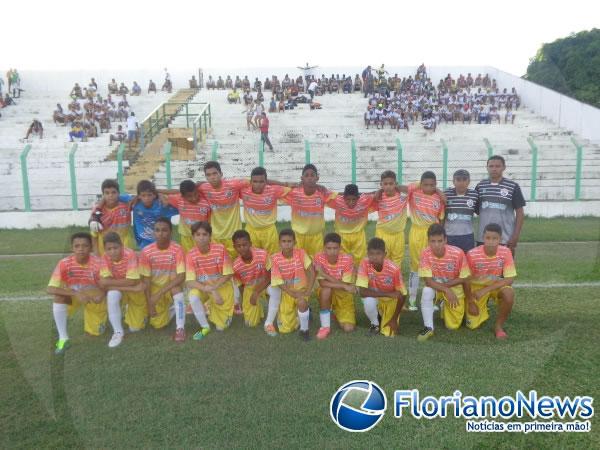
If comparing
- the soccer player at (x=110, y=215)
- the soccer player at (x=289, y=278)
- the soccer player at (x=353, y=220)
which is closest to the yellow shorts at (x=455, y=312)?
the soccer player at (x=353, y=220)

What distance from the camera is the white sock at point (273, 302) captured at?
617 cm

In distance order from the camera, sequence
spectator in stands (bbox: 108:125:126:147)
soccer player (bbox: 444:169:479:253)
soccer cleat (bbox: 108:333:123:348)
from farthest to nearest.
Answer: spectator in stands (bbox: 108:125:126:147), soccer player (bbox: 444:169:479:253), soccer cleat (bbox: 108:333:123:348)

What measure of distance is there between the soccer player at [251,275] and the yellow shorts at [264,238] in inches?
30.6

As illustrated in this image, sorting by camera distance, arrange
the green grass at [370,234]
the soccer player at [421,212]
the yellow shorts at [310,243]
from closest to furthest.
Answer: the soccer player at [421,212] → the yellow shorts at [310,243] → the green grass at [370,234]

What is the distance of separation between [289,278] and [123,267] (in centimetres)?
183

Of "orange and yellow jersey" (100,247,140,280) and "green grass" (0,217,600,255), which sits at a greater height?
"orange and yellow jersey" (100,247,140,280)

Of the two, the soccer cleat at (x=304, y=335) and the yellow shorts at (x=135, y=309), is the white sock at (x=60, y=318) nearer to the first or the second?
the yellow shorts at (x=135, y=309)

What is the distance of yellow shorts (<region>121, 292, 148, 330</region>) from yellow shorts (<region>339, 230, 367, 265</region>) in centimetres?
256

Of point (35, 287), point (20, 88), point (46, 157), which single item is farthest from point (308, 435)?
point (20, 88)

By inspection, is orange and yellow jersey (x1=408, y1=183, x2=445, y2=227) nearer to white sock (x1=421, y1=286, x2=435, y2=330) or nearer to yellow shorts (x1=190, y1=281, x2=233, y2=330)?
white sock (x1=421, y1=286, x2=435, y2=330)

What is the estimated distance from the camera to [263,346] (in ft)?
18.7

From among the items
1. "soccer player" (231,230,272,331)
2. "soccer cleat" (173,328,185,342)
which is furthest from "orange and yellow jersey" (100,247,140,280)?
"soccer player" (231,230,272,331)

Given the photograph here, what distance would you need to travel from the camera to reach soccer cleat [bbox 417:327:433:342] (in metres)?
5.75

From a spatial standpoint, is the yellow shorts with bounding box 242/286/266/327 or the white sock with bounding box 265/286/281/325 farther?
the yellow shorts with bounding box 242/286/266/327
